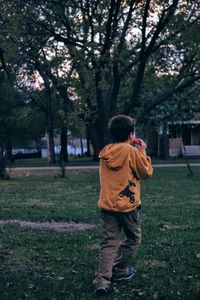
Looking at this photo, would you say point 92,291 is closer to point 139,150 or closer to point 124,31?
point 139,150

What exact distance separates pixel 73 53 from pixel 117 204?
586 inches

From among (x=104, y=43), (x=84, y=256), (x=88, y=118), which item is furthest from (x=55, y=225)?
(x=88, y=118)

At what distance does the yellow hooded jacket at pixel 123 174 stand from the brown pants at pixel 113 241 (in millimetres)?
110

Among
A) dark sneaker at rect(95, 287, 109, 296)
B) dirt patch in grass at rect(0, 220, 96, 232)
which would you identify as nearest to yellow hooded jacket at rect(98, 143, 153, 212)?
dark sneaker at rect(95, 287, 109, 296)

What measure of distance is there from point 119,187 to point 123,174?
131 millimetres

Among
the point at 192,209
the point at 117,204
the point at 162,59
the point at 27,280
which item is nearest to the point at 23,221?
the point at 192,209

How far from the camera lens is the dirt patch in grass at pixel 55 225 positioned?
9227mm

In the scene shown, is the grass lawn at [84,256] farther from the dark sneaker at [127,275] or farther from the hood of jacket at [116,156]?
the hood of jacket at [116,156]

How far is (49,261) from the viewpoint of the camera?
259 inches

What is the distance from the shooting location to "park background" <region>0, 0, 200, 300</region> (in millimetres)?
5973

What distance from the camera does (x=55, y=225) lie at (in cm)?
971

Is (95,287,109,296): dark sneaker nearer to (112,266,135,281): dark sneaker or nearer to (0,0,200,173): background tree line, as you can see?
(112,266,135,281): dark sneaker

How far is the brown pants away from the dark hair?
2.36ft

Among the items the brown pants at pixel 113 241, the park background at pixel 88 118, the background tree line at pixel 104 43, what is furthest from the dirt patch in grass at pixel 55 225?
the background tree line at pixel 104 43
